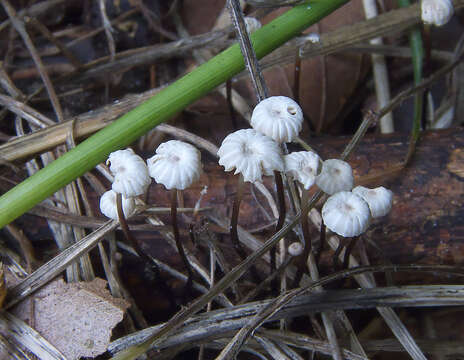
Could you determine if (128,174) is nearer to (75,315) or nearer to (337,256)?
(75,315)

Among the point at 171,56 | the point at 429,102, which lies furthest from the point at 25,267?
the point at 429,102

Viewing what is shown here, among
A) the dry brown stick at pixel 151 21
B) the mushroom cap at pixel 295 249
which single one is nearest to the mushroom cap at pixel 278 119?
the mushroom cap at pixel 295 249

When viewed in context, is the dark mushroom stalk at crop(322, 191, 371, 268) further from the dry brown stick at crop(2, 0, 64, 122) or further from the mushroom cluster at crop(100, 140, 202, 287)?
the dry brown stick at crop(2, 0, 64, 122)

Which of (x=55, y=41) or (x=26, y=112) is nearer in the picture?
(x=26, y=112)

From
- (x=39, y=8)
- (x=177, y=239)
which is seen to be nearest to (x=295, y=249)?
(x=177, y=239)

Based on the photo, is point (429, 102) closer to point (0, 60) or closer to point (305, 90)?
point (305, 90)

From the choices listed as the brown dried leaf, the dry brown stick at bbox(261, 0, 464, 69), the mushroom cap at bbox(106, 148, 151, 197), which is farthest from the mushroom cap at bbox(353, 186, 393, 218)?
the dry brown stick at bbox(261, 0, 464, 69)

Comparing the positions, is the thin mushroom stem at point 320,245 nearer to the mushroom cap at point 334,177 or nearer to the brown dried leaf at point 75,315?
the mushroom cap at point 334,177
